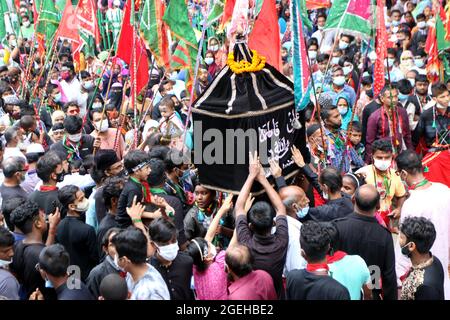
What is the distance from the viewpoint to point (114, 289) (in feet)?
17.5

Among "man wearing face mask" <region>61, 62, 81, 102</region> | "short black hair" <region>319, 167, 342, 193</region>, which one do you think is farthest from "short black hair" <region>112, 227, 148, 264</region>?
"man wearing face mask" <region>61, 62, 81, 102</region>

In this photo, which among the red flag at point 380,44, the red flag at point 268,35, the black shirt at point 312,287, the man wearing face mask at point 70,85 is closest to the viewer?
the black shirt at point 312,287

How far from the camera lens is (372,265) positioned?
6594 mm

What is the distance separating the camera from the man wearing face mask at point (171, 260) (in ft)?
19.6

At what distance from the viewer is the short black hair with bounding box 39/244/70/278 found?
227 inches

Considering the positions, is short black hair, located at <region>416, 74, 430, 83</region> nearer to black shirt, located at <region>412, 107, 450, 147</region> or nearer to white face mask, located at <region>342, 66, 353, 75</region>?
black shirt, located at <region>412, 107, 450, 147</region>

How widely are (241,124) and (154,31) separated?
3.42 meters

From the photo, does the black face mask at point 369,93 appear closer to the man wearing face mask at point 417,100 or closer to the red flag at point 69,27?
the man wearing face mask at point 417,100

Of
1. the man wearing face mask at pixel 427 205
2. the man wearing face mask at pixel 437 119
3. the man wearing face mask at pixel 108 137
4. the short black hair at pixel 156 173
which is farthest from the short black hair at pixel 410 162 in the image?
the man wearing face mask at pixel 108 137

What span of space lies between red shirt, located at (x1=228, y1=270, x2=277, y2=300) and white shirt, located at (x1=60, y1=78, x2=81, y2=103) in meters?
9.05

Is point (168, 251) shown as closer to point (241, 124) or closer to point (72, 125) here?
point (241, 124)

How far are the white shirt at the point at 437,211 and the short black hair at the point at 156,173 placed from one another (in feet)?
6.89

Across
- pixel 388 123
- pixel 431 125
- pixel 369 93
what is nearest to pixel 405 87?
pixel 369 93

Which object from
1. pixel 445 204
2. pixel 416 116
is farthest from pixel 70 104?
pixel 445 204
